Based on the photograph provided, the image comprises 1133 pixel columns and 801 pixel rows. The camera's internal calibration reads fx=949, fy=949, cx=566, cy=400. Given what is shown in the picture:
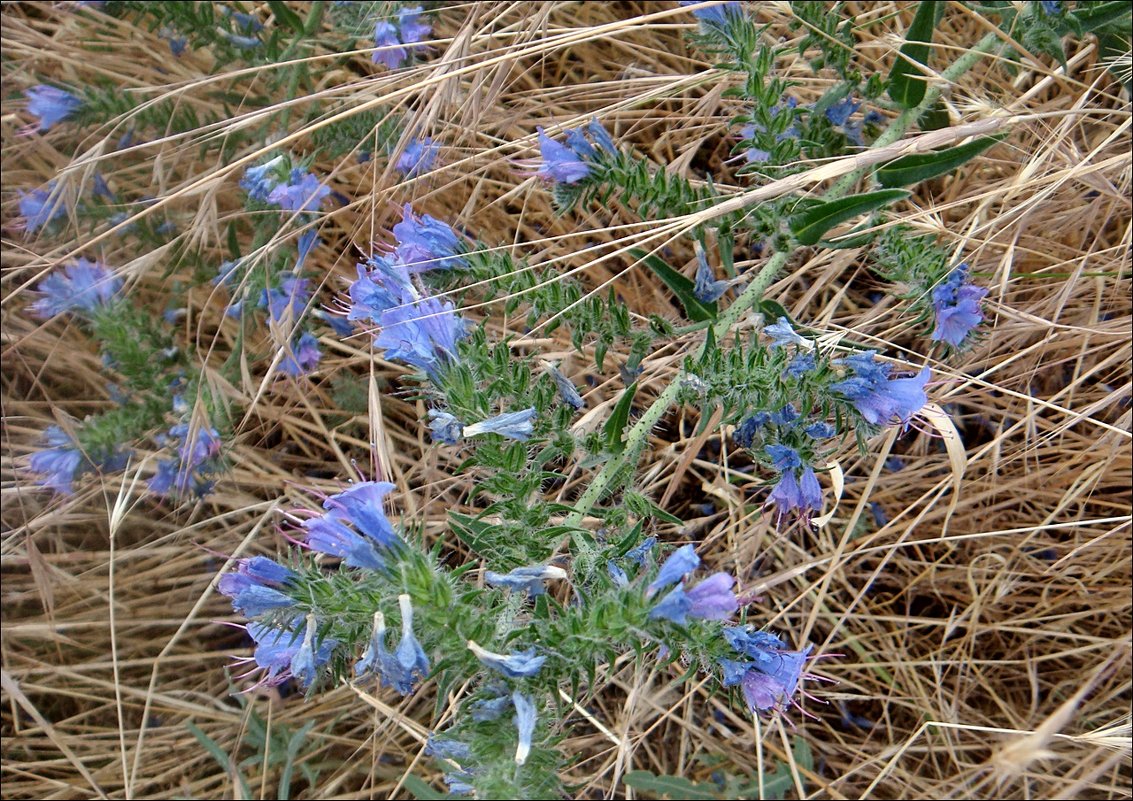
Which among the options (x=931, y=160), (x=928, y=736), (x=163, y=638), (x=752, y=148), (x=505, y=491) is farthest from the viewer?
(x=163, y=638)

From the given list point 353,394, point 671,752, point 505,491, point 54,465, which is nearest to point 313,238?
point 353,394

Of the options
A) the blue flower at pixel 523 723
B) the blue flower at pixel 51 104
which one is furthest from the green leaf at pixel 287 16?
the blue flower at pixel 523 723

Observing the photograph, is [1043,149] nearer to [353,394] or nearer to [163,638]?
[353,394]

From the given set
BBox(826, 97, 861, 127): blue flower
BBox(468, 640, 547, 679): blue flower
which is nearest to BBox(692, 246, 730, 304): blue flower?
BBox(826, 97, 861, 127): blue flower

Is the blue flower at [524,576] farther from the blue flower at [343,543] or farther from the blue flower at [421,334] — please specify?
the blue flower at [421,334]

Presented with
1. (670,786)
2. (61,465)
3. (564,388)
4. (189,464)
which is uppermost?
(564,388)

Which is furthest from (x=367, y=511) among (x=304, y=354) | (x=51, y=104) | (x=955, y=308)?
(x=51, y=104)

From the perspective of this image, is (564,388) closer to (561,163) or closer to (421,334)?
(421,334)
